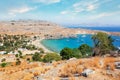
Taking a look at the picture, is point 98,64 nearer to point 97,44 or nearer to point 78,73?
point 78,73

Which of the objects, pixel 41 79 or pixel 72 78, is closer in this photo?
pixel 72 78

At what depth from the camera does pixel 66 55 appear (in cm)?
7262

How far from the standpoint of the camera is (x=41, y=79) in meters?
16.8

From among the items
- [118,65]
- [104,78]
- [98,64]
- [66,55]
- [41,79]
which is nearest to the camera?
[104,78]

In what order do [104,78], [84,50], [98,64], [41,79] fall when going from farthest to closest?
[84,50] < [98,64] < [41,79] < [104,78]

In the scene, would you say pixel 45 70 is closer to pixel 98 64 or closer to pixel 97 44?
pixel 98 64

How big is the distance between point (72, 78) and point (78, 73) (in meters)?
2.21

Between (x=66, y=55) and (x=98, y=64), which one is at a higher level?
(x=98, y=64)

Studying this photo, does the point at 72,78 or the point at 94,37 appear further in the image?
the point at 94,37

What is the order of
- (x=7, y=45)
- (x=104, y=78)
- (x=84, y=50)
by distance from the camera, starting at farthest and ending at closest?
(x=7, y=45)
(x=84, y=50)
(x=104, y=78)

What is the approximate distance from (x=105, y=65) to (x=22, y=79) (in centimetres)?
784

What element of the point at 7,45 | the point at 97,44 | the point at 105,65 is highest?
the point at 105,65

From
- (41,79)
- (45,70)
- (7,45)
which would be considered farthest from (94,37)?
(7,45)

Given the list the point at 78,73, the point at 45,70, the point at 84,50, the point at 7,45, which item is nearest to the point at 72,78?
the point at 78,73
